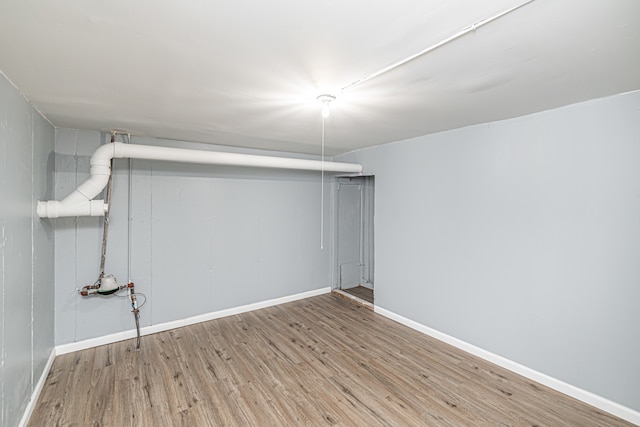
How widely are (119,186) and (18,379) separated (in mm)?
1889

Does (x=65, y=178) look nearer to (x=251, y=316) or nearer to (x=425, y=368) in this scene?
(x=251, y=316)

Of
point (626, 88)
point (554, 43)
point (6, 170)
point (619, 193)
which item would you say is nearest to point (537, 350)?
point (619, 193)

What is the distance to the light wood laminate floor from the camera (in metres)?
2.12

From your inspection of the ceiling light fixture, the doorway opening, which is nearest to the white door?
the doorway opening

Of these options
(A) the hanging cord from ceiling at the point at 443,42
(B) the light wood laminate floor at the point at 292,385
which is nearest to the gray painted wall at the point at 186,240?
(B) the light wood laminate floor at the point at 292,385

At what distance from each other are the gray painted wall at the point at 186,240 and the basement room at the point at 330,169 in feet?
0.08

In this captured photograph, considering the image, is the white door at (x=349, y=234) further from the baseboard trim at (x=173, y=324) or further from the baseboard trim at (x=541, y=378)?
the baseboard trim at (x=541, y=378)

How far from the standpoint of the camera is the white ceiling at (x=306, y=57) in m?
1.15

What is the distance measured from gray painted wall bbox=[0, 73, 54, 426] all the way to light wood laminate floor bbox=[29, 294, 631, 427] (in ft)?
1.37

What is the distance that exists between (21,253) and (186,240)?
5.51 feet

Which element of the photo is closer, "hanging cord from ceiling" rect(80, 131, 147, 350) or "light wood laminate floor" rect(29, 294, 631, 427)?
"light wood laminate floor" rect(29, 294, 631, 427)

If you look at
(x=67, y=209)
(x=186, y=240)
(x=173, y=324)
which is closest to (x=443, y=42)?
(x=67, y=209)

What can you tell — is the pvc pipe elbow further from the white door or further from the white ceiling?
the white door

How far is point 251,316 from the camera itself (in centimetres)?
392
